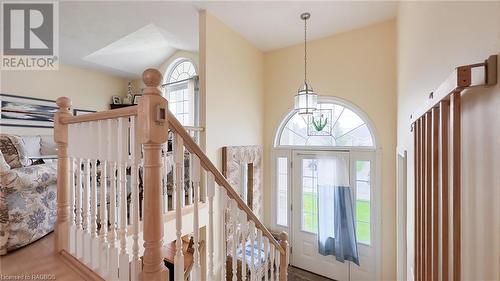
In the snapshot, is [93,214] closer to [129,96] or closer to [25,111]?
[25,111]

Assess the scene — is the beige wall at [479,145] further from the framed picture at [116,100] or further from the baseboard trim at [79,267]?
the framed picture at [116,100]

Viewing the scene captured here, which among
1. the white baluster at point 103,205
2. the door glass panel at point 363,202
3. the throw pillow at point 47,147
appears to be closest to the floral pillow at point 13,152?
the throw pillow at point 47,147

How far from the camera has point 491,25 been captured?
0.64 meters

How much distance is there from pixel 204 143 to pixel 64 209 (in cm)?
167

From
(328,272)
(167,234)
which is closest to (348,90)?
(328,272)

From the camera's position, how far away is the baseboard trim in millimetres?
1356

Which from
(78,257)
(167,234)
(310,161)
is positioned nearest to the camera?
(78,257)

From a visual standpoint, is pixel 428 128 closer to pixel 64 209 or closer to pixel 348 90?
pixel 64 209

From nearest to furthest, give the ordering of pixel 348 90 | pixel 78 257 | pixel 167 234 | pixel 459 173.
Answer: pixel 459 173
pixel 78 257
pixel 167 234
pixel 348 90

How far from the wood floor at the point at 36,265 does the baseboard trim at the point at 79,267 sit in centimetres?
2

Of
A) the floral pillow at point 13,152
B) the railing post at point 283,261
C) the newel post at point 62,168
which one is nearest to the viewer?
the newel post at point 62,168

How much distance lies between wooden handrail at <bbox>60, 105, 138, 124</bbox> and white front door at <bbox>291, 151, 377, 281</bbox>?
3382 mm

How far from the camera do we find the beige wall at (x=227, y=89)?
10.2 feet

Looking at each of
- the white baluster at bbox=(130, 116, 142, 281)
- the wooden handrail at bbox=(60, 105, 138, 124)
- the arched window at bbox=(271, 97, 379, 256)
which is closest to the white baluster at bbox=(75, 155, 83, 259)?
the wooden handrail at bbox=(60, 105, 138, 124)
